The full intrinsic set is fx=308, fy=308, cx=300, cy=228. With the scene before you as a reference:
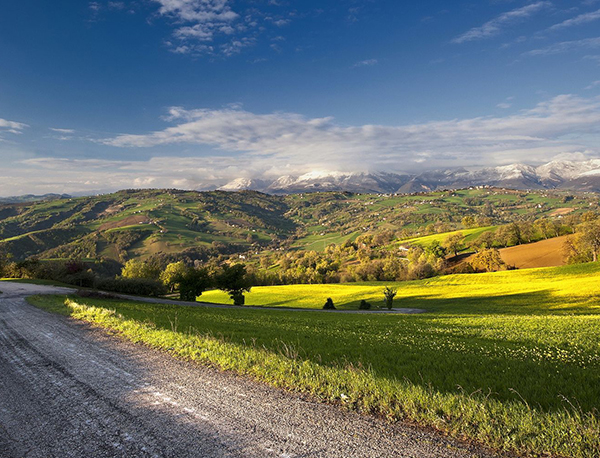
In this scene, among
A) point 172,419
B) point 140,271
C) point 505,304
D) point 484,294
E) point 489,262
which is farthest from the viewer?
point 140,271

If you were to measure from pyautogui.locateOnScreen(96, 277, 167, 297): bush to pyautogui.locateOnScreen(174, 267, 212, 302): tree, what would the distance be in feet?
17.5

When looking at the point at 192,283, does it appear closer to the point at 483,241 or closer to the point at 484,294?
the point at 484,294

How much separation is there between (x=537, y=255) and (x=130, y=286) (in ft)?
356

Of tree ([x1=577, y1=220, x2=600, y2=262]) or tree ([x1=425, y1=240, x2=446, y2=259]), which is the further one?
tree ([x1=425, y1=240, x2=446, y2=259])

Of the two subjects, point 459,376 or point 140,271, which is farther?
point 140,271

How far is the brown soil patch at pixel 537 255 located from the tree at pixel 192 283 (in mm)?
85376

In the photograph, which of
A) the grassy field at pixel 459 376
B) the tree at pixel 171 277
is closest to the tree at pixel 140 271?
the tree at pixel 171 277

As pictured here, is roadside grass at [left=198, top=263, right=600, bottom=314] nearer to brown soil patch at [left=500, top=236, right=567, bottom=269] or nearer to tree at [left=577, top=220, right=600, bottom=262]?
tree at [left=577, top=220, right=600, bottom=262]

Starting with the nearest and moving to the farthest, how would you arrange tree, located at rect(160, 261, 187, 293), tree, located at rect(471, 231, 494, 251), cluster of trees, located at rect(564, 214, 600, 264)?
cluster of trees, located at rect(564, 214, 600, 264)
tree, located at rect(160, 261, 187, 293)
tree, located at rect(471, 231, 494, 251)

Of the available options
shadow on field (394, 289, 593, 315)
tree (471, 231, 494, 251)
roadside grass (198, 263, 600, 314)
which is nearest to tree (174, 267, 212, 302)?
roadside grass (198, 263, 600, 314)

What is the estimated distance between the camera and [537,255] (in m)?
91.5

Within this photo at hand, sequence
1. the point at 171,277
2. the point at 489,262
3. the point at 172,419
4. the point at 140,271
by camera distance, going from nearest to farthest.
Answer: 1. the point at 172,419
2. the point at 171,277
3. the point at 489,262
4. the point at 140,271

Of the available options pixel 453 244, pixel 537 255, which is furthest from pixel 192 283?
pixel 453 244

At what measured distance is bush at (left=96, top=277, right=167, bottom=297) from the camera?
59.8m
